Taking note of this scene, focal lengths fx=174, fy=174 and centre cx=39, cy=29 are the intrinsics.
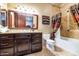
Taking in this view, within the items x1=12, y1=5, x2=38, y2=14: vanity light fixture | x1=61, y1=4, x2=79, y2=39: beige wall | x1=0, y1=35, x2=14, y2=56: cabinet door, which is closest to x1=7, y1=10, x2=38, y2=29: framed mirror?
x1=12, y1=5, x2=38, y2=14: vanity light fixture

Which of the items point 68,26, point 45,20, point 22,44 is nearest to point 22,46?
point 22,44

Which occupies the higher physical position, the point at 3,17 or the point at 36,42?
the point at 3,17

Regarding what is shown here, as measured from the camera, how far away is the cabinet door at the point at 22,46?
211cm

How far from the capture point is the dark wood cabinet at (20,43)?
2072mm

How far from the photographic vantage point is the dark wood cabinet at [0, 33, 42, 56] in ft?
6.80

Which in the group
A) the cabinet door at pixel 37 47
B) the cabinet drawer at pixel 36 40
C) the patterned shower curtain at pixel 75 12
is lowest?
the cabinet door at pixel 37 47

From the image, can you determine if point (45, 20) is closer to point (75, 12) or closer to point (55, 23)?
point (55, 23)

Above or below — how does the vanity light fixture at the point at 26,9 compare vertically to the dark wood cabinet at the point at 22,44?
above

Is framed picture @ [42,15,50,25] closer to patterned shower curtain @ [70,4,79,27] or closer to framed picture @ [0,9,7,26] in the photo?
patterned shower curtain @ [70,4,79,27]

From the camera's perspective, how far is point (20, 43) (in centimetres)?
212

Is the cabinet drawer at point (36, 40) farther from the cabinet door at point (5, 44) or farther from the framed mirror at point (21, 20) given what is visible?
the cabinet door at point (5, 44)

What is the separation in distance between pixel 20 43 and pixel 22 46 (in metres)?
0.04

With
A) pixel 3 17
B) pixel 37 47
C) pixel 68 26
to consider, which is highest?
pixel 3 17

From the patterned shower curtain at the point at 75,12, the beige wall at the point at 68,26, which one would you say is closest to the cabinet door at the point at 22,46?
the beige wall at the point at 68,26
